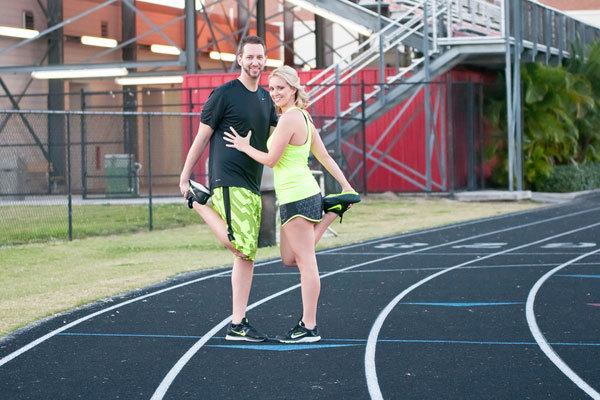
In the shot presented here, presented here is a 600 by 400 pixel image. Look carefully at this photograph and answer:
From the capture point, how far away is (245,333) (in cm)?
785

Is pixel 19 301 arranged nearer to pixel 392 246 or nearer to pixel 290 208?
pixel 290 208

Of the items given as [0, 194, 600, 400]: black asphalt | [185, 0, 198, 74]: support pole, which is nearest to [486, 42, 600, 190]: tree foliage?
[185, 0, 198, 74]: support pole

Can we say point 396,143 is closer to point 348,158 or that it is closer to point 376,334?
point 348,158

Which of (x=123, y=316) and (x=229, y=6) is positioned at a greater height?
(x=229, y=6)

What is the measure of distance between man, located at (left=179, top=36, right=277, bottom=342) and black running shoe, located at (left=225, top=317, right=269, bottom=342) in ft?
0.96

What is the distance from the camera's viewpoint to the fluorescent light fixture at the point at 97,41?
33312 millimetres

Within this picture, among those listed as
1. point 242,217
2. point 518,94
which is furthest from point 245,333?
point 518,94

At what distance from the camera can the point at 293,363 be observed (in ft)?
23.4

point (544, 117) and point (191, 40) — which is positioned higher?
point (191, 40)

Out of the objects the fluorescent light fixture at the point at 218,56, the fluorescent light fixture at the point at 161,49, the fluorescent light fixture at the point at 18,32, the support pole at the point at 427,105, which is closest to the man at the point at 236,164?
the support pole at the point at 427,105

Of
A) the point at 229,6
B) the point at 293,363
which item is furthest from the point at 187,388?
the point at 229,6

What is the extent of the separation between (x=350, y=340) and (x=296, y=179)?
1306 mm

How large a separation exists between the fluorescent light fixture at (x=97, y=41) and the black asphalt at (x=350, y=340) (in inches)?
862

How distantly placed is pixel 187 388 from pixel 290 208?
161cm
